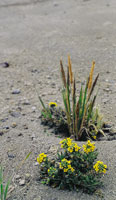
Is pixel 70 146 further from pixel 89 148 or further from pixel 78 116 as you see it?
pixel 78 116

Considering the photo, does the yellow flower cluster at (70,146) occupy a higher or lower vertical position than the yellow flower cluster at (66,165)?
higher

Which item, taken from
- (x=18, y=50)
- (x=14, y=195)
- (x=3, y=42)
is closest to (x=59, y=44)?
(x=18, y=50)

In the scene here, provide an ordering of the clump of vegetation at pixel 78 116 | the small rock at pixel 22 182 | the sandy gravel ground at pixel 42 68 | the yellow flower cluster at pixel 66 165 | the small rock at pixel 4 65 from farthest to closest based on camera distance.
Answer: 1. the small rock at pixel 4 65
2. the clump of vegetation at pixel 78 116
3. the sandy gravel ground at pixel 42 68
4. the small rock at pixel 22 182
5. the yellow flower cluster at pixel 66 165

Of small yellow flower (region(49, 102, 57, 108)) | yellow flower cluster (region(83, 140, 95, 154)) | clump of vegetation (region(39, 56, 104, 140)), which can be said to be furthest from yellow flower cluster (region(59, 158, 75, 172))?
small yellow flower (region(49, 102, 57, 108))

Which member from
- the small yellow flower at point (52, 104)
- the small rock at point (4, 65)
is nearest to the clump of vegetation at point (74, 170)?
the small yellow flower at point (52, 104)

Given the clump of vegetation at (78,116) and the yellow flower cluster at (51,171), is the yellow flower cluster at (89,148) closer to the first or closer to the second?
the yellow flower cluster at (51,171)

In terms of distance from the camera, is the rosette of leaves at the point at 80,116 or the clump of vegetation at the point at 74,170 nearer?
the clump of vegetation at the point at 74,170

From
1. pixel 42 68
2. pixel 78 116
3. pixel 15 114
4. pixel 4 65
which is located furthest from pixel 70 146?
pixel 4 65
